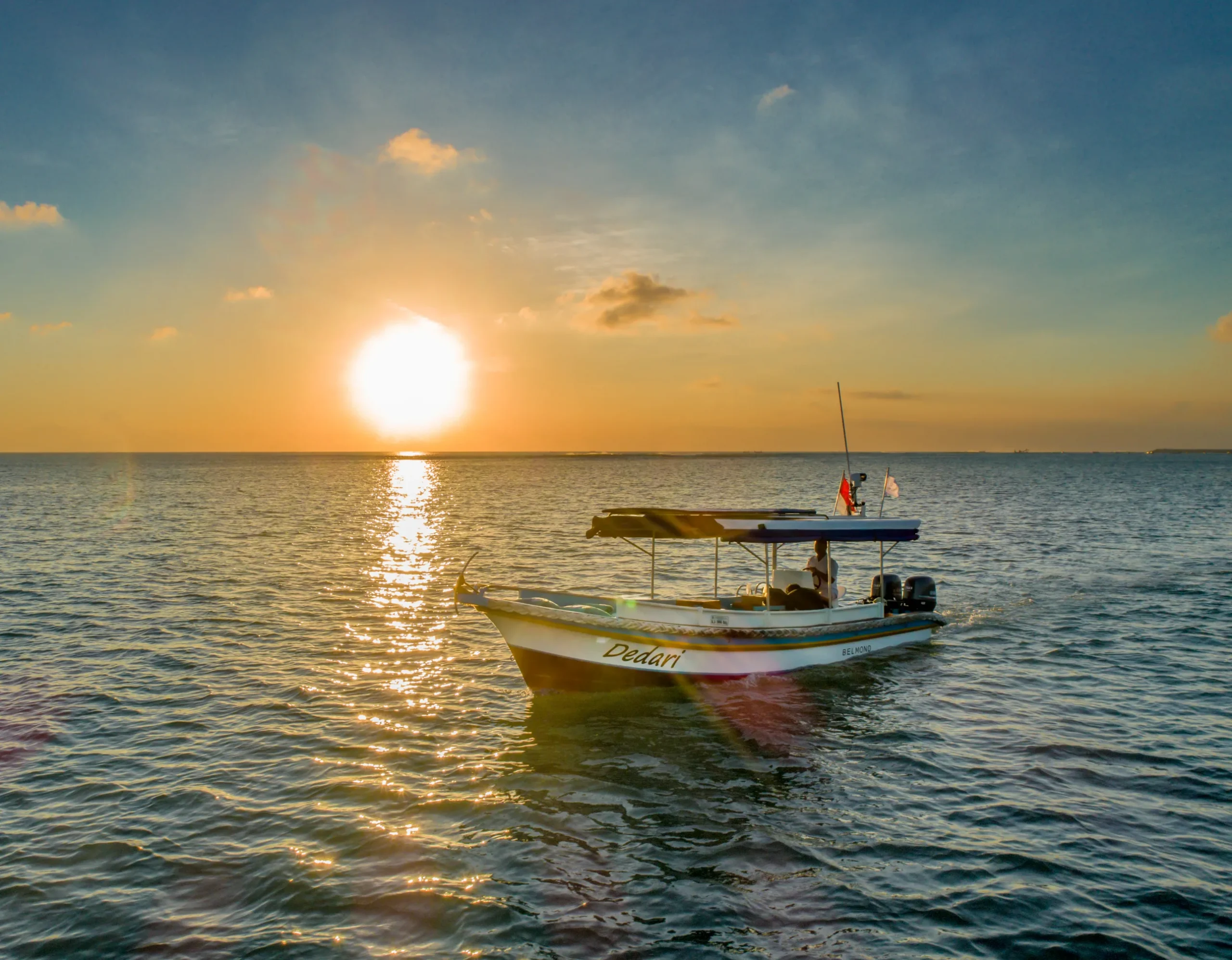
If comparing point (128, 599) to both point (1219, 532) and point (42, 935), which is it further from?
point (1219, 532)

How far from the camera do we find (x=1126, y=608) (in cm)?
2828

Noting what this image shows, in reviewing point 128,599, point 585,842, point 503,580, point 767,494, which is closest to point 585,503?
point 767,494

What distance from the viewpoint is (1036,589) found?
32.3 meters

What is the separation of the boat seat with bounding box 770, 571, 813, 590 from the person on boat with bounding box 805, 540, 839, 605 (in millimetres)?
136

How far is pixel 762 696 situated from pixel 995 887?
8.51m

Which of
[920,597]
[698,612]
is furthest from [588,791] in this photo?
[920,597]

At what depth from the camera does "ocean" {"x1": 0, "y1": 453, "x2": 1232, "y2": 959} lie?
9359mm

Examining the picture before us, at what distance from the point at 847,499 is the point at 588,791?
1281 cm

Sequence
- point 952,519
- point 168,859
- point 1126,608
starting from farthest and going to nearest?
point 952,519 < point 1126,608 < point 168,859

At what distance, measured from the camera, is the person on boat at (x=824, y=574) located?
71.1 ft

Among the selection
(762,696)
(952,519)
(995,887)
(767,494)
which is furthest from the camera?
(767,494)

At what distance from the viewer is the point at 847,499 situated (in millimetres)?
22453

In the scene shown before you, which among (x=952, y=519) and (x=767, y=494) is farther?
(x=767, y=494)

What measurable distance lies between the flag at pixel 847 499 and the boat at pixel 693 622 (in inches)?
11.0
